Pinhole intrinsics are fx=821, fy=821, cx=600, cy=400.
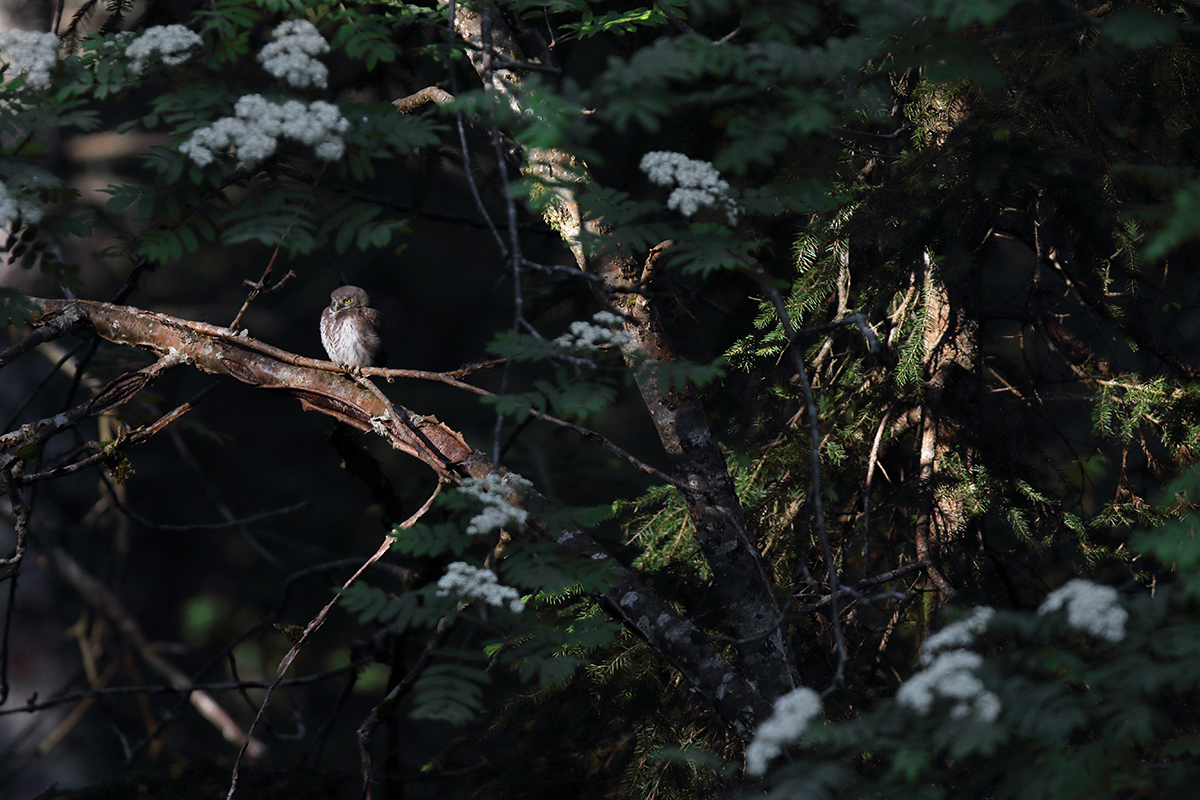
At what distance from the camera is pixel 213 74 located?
1598 mm

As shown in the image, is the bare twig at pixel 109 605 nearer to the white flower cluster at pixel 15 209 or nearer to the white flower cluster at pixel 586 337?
the white flower cluster at pixel 15 209

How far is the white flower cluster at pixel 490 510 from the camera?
52.7 inches

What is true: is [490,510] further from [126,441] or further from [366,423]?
[126,441]

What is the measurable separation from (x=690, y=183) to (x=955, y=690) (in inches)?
37.9

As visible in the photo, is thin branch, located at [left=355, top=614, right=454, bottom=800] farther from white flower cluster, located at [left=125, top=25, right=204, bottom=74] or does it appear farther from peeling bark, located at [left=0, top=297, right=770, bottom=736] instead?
white flower cluster, located at [left=125, top=25, right=204, bottom=74]

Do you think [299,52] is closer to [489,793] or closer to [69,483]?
[489,793]

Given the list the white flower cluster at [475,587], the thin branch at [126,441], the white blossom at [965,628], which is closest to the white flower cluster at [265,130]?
the white flower cluster at [475,587]

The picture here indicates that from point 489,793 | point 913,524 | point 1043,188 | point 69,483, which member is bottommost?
point 69,483

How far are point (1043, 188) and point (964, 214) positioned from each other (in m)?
0.19

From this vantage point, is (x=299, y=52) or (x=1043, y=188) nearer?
(x=299, y=52)

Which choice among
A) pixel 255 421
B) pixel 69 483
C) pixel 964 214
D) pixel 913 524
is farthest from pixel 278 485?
pixel 964 214

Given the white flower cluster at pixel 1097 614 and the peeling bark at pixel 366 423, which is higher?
the white flower cluster at pixel 1097 614

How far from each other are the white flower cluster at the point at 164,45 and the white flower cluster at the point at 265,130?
176 millimetres

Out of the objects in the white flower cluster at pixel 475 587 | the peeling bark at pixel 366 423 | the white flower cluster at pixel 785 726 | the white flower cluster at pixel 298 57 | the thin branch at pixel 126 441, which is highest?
the white flower cluster at pixel 298 57
